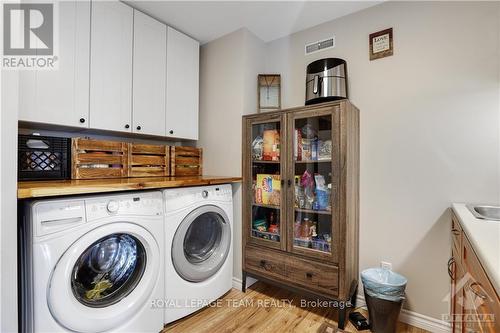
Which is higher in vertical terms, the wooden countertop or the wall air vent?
the wall air vent

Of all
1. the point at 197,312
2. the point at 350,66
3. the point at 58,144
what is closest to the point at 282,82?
the point at 350,66

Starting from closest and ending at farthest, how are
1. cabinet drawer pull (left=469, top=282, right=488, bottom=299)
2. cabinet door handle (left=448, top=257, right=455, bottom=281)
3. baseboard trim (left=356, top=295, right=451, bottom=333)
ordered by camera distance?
cabinet drawer pull (left=469, top=282, right=488, bottom=299) → cabinet door handle (left=448, top=257, right=455, bottom=281) → baseboard trim (left=356, top=295, right=451, bottom=333)

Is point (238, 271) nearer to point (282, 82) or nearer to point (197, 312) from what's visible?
point (197, 312)

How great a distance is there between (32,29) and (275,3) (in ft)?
5.35

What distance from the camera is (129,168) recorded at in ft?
6.04

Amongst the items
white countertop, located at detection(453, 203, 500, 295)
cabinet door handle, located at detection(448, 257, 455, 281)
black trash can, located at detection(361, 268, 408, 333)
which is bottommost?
black trash can, located at detection(361, 268, 408, 333)

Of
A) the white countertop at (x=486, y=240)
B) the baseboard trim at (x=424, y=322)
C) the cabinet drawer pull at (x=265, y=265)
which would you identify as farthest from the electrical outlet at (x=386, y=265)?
the cabinet drawer pull at (x=265, y=265)

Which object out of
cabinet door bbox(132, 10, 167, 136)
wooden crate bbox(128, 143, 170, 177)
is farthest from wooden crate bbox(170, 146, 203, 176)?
cabinet door bbox(132, 10, 167, 136)

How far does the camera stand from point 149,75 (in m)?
1.94

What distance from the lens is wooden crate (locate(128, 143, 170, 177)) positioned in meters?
1.86

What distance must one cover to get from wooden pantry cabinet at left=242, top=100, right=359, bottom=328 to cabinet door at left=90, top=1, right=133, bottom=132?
3.20ft

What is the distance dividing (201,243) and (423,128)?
187 centimetres

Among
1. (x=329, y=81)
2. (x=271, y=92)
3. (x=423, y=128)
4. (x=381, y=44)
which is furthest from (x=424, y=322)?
(x=271, y=92)

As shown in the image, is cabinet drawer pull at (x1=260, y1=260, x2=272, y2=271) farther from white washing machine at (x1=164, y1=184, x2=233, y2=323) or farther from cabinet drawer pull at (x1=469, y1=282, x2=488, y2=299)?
cabinet drawer pull at (x1=469, y1=282, x2=488, y2=299)
